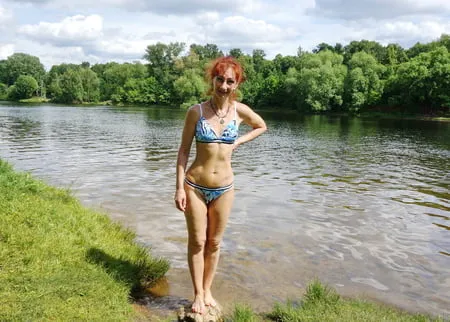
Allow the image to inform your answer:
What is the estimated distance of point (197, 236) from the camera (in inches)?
205

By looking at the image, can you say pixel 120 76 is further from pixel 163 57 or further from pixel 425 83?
pixel 425 83

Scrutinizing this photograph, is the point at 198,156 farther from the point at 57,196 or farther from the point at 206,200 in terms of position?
the point at 57,196

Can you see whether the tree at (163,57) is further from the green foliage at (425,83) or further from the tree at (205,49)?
the green foliage at (425,83)

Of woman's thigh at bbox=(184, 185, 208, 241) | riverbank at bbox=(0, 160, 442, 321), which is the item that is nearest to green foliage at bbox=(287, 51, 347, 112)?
riverbank at bbox=(0, 160, 442, 321)

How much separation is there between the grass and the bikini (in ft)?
5.15

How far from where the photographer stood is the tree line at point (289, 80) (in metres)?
73.7

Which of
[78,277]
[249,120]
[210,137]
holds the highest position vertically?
[249,120]

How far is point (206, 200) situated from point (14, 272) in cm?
269

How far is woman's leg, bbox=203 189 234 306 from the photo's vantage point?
5.16 m

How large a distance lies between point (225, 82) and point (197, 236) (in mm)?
1942

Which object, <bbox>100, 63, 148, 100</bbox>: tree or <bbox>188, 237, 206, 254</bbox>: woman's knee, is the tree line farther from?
<bbox>188, 237, 206, 254</bbox>: woman's knee

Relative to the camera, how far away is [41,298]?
487 centimetres

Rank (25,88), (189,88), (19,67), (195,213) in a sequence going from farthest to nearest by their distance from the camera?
(19,67)
(25,88)
(189,88)
(195,213)

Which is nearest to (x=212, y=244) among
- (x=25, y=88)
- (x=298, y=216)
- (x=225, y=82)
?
(x=225, y=82)
